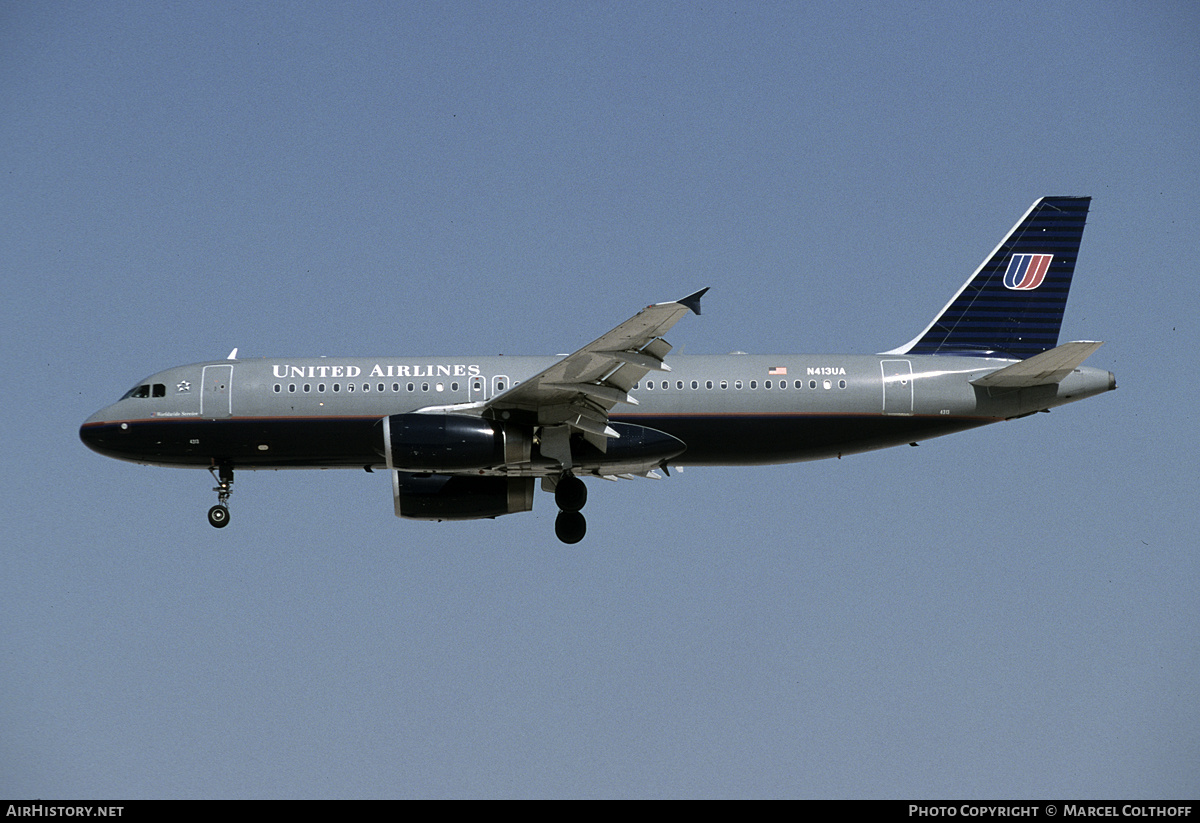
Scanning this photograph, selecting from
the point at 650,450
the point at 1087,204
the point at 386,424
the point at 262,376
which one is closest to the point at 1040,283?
the point at 1087,204

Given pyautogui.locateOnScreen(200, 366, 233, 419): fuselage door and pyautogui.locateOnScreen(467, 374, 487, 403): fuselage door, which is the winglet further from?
pyautogui.locateOnScreen(200, 366, 233, 419): fuselage door

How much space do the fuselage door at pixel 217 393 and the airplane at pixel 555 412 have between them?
4 cm

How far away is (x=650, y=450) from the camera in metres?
34.9

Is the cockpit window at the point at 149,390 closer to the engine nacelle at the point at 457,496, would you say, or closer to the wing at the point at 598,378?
the engine nacelle at the point at 457,496

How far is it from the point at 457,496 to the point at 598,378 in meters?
6.08

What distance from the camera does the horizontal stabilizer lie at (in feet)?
108

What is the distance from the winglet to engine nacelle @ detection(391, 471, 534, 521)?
31.9 ft

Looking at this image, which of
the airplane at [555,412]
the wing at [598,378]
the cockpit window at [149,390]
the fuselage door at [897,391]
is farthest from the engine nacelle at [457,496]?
the fuselage door at [897,391]

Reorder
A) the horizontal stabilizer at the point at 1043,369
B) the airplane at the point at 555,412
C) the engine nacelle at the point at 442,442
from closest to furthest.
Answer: the horizontal stabilizer at the point at 1043,369, the engine nacelle at the point at 442,442, the airplane at the point at 555,412

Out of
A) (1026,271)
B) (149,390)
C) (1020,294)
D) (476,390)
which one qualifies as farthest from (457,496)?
(1026,271)

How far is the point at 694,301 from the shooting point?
29266mm

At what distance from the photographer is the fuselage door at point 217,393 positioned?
36562mm
